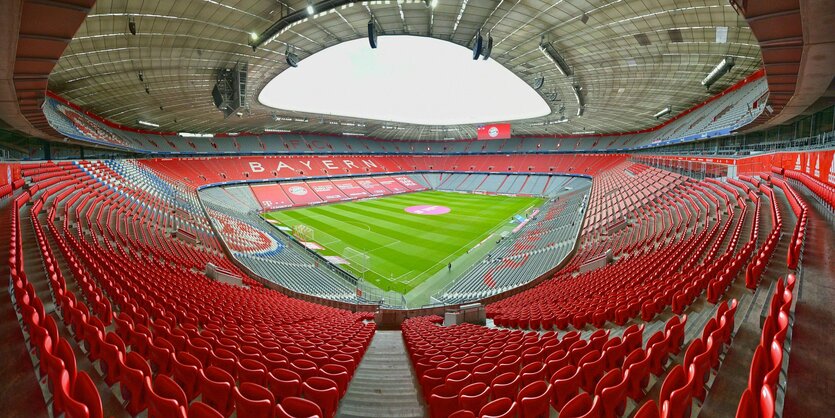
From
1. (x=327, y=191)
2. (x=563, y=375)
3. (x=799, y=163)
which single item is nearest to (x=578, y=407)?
(x=563, y=375)

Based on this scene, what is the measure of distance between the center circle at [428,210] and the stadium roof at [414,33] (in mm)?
16054

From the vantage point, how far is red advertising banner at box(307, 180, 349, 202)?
4322 centimetres

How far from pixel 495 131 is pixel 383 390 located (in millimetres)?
41622

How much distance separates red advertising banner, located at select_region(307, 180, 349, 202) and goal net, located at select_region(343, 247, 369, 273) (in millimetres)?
21139

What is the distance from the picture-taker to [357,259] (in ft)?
69.9

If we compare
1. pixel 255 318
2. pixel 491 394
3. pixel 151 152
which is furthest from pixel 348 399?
pixel 151 152

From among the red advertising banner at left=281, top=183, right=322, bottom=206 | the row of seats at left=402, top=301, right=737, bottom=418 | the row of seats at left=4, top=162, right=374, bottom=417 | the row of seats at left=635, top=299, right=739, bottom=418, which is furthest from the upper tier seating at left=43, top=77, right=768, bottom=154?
the row of seats at left=402, top=301, right=737, bottom=418

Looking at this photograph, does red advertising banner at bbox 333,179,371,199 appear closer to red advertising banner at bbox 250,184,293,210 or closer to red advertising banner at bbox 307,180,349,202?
red advertising banner at bbox 307,180,349,202

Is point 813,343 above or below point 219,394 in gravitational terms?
above

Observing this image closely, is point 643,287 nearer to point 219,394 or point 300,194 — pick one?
point 219,394

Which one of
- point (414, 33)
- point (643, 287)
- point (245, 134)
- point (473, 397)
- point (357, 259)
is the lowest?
point (357, 259)

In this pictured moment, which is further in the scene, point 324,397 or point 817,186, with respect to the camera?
point 817,186

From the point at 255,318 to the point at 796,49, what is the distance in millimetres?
12748

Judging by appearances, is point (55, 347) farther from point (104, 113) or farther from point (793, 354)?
point (104, 113)
